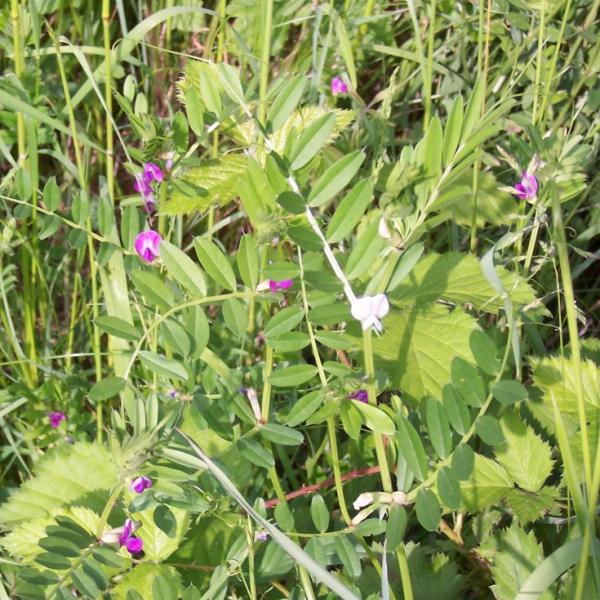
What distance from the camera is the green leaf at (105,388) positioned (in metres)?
0.93

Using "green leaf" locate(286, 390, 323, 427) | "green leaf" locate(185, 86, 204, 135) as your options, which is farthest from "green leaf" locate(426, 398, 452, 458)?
"green leaf" locate(185, 86, 204, 135)

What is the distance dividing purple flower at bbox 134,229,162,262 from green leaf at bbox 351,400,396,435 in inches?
14.5

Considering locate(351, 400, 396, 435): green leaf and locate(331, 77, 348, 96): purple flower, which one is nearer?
locate(351, 400, 396, 435): green leaf

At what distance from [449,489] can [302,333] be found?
235 mm

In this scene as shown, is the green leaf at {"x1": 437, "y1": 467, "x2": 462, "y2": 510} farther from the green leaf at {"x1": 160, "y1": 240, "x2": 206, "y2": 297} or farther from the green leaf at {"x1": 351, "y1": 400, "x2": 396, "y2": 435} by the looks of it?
the green leaf at {"x1": 160, "y1": 240, "x2": 206, "y2": 297}

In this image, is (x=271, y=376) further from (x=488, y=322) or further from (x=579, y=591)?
(x=488, y=322)

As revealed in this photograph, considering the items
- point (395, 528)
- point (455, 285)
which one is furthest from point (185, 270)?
point (455, 285)

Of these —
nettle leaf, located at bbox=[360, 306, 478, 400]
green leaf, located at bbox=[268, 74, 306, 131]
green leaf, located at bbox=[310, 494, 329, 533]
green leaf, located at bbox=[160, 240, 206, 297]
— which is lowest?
green leaf, located at bbox=[310, 494, 329, 533]

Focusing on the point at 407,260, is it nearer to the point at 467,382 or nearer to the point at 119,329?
the point at 467,382

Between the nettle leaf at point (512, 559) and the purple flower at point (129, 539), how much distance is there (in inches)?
18.2

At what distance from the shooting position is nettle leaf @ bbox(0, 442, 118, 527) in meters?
1.31

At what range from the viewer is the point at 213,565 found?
1.18 metres

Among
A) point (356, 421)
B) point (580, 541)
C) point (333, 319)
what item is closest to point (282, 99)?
point (333, 319)

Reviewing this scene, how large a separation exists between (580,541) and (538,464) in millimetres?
324
